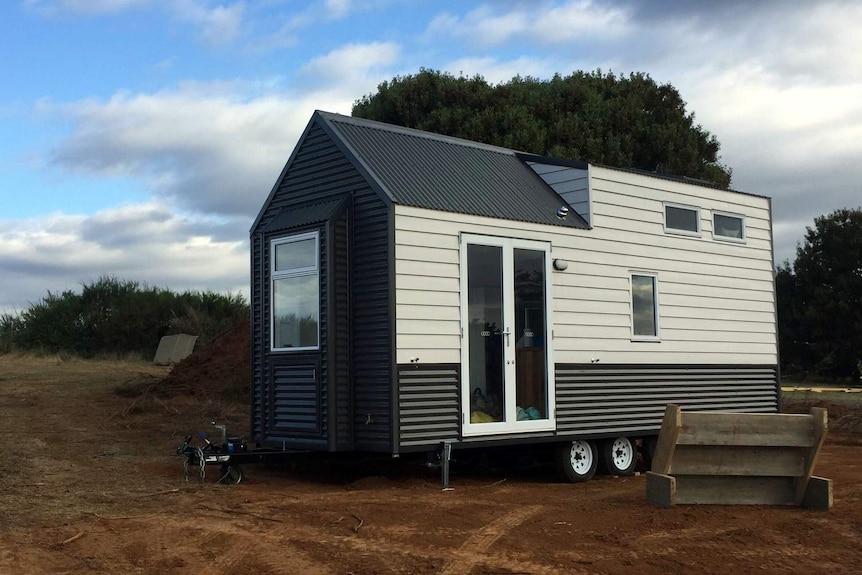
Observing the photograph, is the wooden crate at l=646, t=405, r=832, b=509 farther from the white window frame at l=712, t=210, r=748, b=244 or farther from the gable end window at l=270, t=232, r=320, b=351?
the white window frame at l=712, t=210, r=748, b=244

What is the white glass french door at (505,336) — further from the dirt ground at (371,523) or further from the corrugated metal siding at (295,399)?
the corrugated metal siding at (295,399)

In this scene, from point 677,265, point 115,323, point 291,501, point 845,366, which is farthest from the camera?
point 845,366

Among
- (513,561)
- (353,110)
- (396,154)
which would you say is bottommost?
(513,561)

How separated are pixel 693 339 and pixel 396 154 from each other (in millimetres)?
4661

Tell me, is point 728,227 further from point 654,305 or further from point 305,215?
point 305,215

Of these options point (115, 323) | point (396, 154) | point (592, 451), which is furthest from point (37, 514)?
point (115, 323)

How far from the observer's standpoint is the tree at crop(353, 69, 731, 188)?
1061 inches

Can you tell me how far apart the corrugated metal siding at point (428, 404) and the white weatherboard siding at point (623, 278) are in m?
0.15

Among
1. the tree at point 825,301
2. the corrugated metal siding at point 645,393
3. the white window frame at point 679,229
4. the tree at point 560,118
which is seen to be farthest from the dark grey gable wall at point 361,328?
the tree at point 825,301

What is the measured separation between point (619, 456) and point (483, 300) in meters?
3.00

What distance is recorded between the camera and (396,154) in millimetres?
11102

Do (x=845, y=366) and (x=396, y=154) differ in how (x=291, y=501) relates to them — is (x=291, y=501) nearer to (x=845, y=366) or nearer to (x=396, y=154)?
(x=396, y=154)

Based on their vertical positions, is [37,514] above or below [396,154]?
below

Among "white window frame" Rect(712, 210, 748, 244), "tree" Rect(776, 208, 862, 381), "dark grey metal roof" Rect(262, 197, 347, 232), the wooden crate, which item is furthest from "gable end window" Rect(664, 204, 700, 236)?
"tree" Rect(776, 208, 862, 381)
